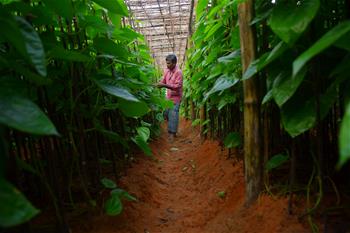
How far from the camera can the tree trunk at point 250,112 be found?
4.69 feet

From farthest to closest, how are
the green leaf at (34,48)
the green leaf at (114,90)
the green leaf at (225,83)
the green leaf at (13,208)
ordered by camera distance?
the green leaf at (225,83) → the green leaf at (114,90) → the green leaf at (34,48) → the green leaf at (13,208)

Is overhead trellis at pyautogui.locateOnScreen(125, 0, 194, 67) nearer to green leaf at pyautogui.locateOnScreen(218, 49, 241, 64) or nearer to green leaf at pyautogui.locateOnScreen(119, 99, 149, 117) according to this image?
green leaf at pyautogui.locateOnScreen(218, 49, 241, 64)

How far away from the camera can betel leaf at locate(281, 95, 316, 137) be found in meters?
0.99

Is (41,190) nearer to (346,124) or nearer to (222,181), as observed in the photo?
(222,181)

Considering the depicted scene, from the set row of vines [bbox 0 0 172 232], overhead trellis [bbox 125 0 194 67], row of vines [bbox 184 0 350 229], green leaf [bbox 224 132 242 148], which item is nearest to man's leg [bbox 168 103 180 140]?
overhead trellis [bbox 125 0 194 67]

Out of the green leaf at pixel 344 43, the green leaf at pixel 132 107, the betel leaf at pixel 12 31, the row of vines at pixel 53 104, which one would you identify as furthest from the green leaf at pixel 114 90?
the green leaf at pixel 344 43

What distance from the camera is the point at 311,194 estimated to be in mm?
1342

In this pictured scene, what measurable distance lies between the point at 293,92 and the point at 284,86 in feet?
0.22

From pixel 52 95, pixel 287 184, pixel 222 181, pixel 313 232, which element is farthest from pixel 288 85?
pixel 222 181

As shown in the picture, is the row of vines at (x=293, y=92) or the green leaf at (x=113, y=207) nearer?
the row of vines at (x=293, y=92)

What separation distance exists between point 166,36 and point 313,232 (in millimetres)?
8576

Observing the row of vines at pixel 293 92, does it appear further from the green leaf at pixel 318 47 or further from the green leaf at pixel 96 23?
the green leaf at pixel 96 23

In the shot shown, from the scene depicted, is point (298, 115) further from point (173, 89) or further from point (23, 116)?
point (173, 89)

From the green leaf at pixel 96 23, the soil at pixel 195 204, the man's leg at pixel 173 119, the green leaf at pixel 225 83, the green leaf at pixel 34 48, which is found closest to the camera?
the green leaf at pixel 34 48
